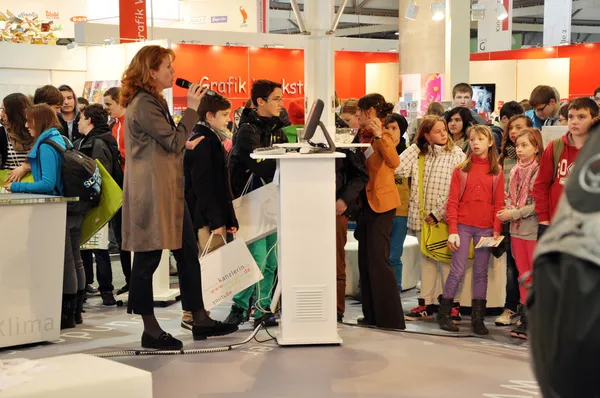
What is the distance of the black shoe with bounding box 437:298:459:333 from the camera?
4.95m

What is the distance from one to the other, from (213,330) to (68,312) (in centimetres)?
97

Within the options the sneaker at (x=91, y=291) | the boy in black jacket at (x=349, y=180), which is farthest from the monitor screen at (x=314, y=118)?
the sneaker at (x=91, y=291)

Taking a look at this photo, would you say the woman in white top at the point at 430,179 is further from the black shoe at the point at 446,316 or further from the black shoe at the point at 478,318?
the black shoe at the point at 478,318

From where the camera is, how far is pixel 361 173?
15.2 ft

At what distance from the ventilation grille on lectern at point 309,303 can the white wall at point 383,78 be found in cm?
1142

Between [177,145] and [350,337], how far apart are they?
1.39 metres

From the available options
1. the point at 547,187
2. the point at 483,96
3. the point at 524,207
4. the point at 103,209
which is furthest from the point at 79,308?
the point at 483,96

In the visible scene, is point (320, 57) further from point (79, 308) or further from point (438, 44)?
point (438, 44)

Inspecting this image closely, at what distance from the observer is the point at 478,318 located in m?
4.90

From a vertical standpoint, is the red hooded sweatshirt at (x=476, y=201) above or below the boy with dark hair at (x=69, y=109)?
below

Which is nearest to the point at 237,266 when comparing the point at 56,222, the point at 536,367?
the point at 56,222

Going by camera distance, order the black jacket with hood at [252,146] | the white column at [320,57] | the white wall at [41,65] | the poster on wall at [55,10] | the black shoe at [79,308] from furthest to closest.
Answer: the poster on wall at [55,10] → the white wall at [41,65] → the black shoe at [79,308] → the white column at [320,57] → the black jacket with hood at [252,146]

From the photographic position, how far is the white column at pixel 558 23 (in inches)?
664

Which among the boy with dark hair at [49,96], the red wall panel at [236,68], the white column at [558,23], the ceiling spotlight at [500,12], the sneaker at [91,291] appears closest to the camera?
the boy with dark hair at [49,96]
